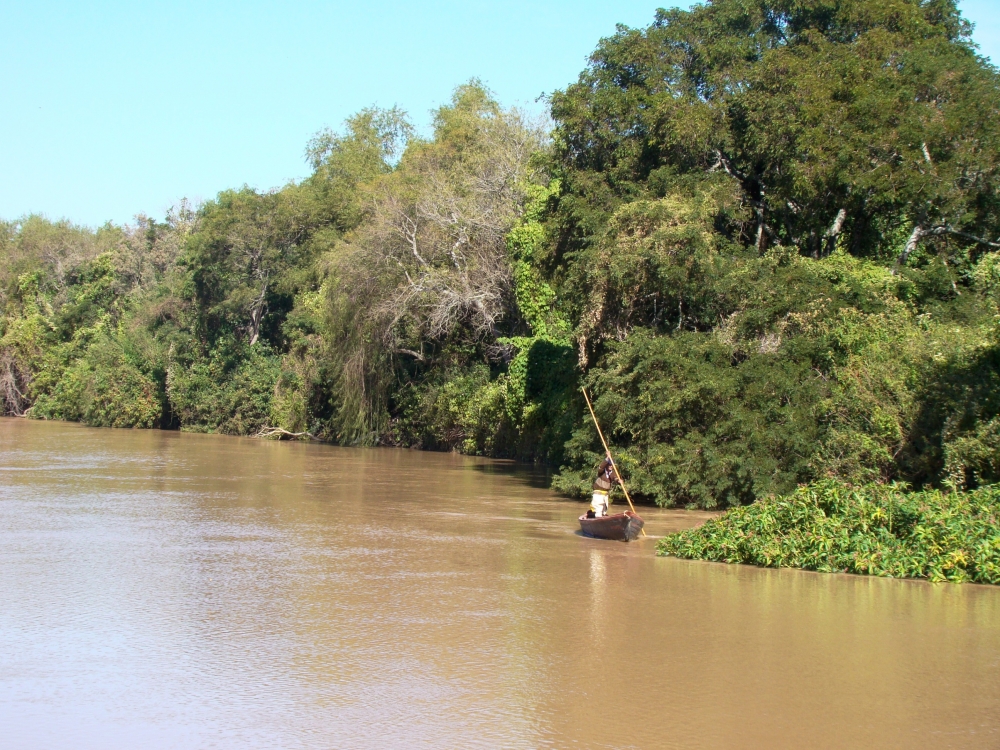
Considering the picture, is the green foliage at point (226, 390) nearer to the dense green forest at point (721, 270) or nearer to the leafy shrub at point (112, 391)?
the leafy shrub at point (112, 391)

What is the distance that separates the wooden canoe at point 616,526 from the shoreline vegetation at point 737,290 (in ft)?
3.30

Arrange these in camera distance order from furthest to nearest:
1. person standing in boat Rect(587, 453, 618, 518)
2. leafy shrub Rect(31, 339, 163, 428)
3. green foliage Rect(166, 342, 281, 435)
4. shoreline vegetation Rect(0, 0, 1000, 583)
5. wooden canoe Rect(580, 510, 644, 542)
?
1. leafy shrub Rect(31, 339, 163, 428)
2. green foliage Rect(166, 342, 281, 435)
3. person standing in boat Rect(587, 453, 618, 518)
4. wooden canoe Rect(580, 510, 644, 542)
5. shoreline vegetation Rect(0, 0, 1000, 583)

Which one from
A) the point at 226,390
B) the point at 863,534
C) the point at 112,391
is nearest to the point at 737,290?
the point at 863,534

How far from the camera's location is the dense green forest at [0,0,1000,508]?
58.5ft

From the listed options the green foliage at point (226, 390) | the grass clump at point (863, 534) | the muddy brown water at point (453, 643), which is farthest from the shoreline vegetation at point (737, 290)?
the green foliage at point (226, 390)

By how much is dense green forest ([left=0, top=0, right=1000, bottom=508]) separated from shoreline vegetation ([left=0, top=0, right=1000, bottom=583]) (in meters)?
0.06

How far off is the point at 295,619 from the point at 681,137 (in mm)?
14631

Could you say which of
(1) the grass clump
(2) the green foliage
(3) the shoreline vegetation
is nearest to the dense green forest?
(3) the shoreline vegetation

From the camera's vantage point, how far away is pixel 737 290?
66.8 ft

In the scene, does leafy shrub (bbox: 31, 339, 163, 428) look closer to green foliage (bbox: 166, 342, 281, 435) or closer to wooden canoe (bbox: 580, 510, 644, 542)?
green foliage (bbox: 166, 342, 281, 435)

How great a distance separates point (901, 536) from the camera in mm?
13797

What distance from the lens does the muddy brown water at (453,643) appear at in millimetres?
7840

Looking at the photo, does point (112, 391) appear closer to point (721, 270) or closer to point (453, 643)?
point (721, 270)

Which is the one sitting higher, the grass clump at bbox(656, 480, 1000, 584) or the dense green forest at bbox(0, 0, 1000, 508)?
the dense green forest at bbox(0, 0, 1000, 508)
